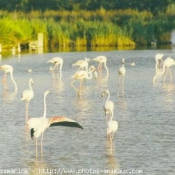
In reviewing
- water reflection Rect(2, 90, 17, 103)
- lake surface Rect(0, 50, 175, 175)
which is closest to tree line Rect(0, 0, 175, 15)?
lake surface Rect(0, 50, 175, 175)

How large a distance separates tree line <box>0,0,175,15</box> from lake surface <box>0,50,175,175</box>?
3522 cm

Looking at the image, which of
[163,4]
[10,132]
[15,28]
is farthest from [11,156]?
[163,4]

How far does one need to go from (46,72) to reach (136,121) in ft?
36.6

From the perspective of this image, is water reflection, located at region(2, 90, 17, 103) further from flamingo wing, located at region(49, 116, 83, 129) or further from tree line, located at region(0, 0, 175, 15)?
tree line, located at region(0, 0, 175, 15)

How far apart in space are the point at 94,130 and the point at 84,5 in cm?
4689

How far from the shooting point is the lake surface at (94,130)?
379 inches

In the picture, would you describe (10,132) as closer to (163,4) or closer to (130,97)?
(130,97)

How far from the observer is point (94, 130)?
39.6 feet

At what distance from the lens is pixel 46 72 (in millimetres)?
23953

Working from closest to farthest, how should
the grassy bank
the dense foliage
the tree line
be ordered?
the grassy bank
the dense foliage
the tree line

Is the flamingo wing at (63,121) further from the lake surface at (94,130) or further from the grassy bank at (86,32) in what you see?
the grassy bank at (86,32)

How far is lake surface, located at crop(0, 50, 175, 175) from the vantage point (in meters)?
9.62

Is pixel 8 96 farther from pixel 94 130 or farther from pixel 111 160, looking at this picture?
pixel 111 160

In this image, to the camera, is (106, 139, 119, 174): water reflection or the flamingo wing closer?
the flamingo wing
